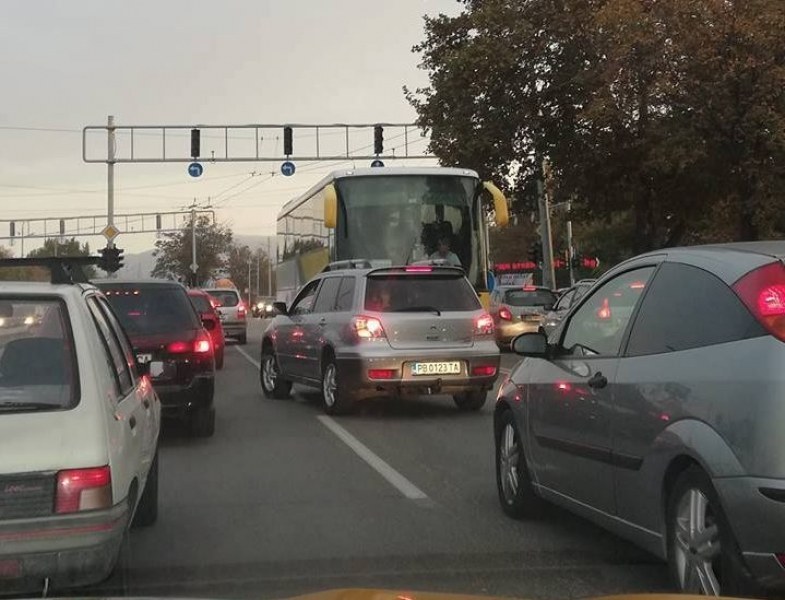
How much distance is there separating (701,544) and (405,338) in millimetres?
7145

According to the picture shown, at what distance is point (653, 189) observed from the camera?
27.2m

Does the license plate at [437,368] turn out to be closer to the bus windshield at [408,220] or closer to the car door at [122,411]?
the bus windshield at [408,220]

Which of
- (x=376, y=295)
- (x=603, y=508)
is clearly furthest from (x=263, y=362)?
(x=603, y=508)

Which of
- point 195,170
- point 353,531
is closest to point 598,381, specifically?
point 353,531

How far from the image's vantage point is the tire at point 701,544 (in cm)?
388

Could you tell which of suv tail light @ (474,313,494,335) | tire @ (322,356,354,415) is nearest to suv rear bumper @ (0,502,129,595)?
tire @ (322,356,354,415)

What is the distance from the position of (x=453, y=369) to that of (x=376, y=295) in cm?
126

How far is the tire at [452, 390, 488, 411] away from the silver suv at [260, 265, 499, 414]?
16 cm

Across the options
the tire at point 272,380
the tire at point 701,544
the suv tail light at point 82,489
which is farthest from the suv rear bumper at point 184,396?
the tire at point 701,544

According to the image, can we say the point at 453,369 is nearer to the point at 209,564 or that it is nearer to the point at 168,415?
the point at 168,415

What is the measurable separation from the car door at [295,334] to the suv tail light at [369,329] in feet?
5.79

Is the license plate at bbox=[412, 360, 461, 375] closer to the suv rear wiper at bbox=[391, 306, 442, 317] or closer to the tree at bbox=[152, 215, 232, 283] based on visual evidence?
the suv rear wiper at bbox=[391, 306, 442, 317]

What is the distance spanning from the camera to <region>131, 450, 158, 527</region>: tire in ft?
19.8

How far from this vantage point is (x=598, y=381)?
4984mm
